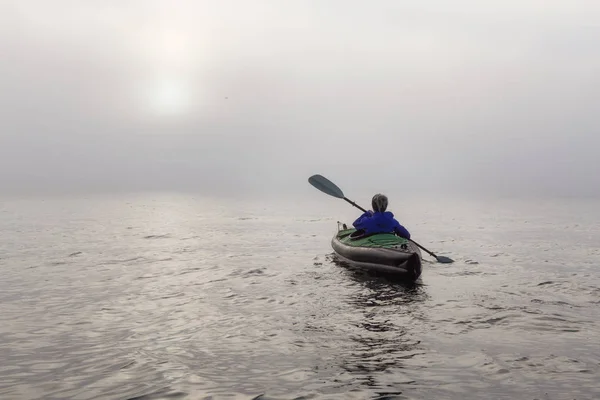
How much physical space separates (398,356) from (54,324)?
22.0 feet

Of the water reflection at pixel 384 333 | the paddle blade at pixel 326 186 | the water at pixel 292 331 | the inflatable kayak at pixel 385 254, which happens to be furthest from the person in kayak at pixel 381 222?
the paddle blade at pixel 326 186

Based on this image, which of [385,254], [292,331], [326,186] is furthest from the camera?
[326,186]

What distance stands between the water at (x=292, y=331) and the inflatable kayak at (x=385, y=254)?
56 centimetres

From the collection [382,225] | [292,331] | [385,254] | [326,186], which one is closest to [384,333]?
[292,331]

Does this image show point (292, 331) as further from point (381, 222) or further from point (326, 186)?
point (326, 186)

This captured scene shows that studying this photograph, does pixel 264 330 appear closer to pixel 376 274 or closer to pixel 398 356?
pixel 398 356

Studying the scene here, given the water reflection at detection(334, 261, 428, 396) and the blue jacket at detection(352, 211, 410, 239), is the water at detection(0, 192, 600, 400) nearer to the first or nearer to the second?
the water reflection at detection(334, 261, 428, 396)

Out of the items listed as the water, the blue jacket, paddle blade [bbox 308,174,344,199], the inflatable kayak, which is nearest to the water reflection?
the water

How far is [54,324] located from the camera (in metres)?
9.41

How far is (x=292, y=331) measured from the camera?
29.5 feet

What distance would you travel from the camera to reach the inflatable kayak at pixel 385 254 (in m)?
13.9

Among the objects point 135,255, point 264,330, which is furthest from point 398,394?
point 135,255

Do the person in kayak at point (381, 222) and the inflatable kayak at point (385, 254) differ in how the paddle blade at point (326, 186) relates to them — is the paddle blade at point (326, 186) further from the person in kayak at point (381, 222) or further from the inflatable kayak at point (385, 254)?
the person in kayak at point (381, 222)

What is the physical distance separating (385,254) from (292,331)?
6.45 meters
